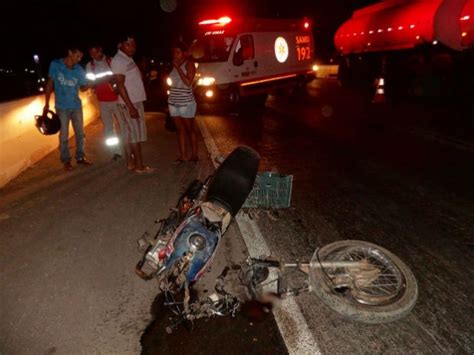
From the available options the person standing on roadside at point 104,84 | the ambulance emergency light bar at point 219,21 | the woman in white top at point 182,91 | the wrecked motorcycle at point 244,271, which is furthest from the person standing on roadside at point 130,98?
the ambulance emergency light bar at point 219,21

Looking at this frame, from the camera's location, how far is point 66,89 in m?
6.33

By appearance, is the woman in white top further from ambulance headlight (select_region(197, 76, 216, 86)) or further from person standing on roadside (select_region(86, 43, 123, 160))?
ambulance headlight (select_region(197, 76, 216, 86))

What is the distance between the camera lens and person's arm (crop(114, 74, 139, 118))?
5.72 metres

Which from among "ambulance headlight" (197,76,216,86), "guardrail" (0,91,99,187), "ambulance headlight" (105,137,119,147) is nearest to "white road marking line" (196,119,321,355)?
"ambulance headlight" (105,137,119,147)

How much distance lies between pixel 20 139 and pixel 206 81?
21.4ft

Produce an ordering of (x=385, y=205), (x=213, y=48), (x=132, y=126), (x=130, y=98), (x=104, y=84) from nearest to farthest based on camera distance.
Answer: (x=385, y=205) < (x=130, y=98) < (x=132, y=126) < (x=104, y=84) < (x=213, y=48)

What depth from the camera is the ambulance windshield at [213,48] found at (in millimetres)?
12188

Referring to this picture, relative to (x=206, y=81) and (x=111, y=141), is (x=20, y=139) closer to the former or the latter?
(x=111, y=141)

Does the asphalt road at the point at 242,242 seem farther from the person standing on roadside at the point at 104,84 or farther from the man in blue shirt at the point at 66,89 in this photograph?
the person standing on roadside at the point at 104,84

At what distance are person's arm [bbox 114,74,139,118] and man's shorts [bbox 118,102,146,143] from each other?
7.9 inches

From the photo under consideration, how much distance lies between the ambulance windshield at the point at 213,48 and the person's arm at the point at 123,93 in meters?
6.58

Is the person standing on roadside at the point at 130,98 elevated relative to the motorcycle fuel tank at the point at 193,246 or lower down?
elevated

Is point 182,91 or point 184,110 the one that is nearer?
point 182,91

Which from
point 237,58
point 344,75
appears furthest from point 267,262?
point 344,75
